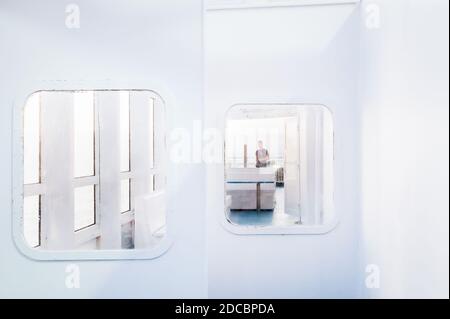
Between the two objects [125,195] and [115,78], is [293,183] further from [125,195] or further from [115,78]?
[115,78]

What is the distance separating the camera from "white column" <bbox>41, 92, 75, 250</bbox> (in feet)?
9.73

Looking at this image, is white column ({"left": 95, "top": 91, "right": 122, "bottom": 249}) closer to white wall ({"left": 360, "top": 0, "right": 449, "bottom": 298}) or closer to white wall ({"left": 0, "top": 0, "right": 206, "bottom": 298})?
white wall ({"left": 0, "top": 0, "right": 206, "bottom": 298})

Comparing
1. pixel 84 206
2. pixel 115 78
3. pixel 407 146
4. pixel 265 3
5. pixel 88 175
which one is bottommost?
pixel 84 206

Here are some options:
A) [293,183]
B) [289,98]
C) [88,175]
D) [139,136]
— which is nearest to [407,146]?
[289,98]

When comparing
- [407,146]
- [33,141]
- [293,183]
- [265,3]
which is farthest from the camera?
[293,183]

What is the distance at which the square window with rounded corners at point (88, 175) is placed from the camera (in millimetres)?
2646

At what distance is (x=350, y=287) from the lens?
113 inches

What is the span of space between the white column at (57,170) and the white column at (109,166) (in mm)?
601

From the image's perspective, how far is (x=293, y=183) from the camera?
577 cm

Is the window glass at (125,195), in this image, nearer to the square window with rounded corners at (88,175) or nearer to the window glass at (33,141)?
the square window with rounded corners at (88,175)

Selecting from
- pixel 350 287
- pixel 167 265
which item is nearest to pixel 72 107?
pixel 167 265

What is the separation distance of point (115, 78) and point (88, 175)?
2.00m

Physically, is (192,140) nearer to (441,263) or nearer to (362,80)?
(441,263)
